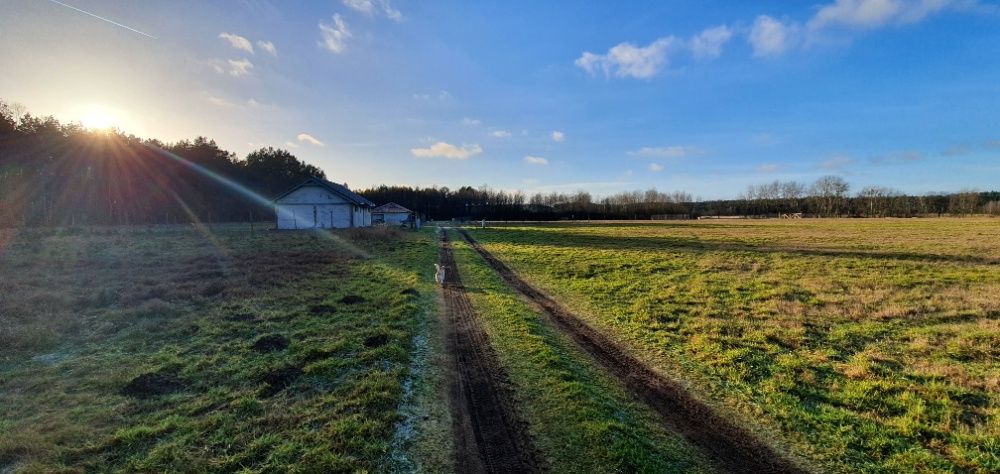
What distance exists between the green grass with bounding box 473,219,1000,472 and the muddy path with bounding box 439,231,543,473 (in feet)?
10.3

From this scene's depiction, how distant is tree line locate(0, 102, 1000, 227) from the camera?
44906 millimetres

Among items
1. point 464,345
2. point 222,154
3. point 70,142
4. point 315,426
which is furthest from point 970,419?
point 222,154

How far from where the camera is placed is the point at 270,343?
8336mm

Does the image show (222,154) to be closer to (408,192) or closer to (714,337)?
(408,192)

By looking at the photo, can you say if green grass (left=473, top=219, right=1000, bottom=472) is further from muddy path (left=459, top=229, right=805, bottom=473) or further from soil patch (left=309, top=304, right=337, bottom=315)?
soil patch (left=309, top=304, right=337, bottom=315)

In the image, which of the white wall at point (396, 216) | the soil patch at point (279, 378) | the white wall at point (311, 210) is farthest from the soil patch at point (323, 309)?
the white wall at point (396, 216)

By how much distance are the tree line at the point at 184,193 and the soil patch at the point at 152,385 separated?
50567mm

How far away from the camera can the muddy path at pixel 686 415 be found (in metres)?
4.64

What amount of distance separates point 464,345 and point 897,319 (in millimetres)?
11132

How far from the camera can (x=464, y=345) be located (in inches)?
329

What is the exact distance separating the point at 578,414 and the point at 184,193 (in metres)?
75.9

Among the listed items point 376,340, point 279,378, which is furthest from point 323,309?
point 279,378

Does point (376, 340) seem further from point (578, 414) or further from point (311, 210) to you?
point (311, 210)

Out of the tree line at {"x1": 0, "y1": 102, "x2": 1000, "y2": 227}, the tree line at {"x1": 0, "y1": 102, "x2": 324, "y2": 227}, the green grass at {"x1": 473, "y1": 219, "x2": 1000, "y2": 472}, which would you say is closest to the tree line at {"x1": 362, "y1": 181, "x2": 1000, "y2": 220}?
the tree line at {"x1": 0, "y1": 102, "x2": 1000, "y2": 227}
